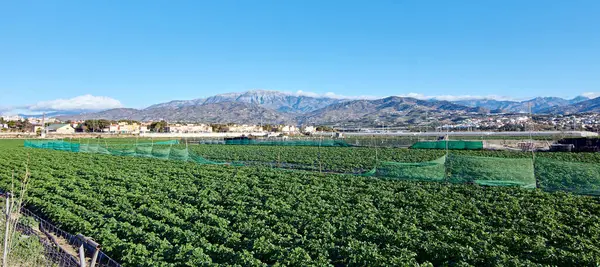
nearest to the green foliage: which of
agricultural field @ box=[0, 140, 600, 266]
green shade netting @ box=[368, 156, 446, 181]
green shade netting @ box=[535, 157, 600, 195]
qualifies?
agricultural field @ box=[0, 140, 600, 266]

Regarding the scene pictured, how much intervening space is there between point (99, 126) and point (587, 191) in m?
163

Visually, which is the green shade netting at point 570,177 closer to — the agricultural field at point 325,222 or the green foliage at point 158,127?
the agricultural field at point 325,222

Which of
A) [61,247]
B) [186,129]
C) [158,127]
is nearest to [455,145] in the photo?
[61,247]

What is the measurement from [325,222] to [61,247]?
633 cm

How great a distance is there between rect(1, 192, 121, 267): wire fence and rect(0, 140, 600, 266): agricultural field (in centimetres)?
28

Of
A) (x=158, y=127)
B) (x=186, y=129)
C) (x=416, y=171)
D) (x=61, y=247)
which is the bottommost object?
(x=61, y=247)

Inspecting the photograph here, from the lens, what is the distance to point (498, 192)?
1479 cm

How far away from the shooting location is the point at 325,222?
10008mm

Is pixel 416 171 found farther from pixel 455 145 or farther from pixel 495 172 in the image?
pixel 455 145

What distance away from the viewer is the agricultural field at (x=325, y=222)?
778 cm

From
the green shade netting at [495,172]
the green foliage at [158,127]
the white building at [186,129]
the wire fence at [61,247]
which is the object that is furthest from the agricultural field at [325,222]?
the green foliage at [158,127]

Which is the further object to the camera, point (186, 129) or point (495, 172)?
point (186, 129)

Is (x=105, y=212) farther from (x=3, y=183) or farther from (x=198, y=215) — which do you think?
(x=3, y=183)

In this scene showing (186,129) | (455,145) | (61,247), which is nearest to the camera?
(61,247)
